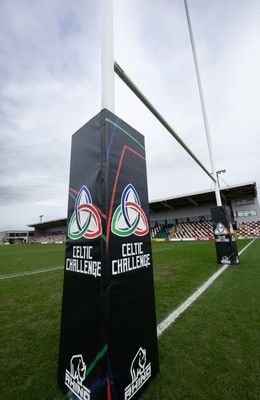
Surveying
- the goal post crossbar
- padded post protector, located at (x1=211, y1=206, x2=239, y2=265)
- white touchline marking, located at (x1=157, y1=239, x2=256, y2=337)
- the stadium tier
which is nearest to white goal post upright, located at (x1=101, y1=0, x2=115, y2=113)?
the goal post crossbar

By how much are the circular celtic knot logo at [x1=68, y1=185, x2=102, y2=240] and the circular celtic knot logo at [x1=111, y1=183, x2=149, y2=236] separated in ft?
0.45

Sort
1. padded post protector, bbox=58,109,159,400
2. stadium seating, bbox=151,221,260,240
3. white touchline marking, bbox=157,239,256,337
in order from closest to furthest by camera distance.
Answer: padded post protector, bbox=58,109,159,400, white touchline marking, bbox=157,239,256,337, stadium seating, bbox=151,221,260,240

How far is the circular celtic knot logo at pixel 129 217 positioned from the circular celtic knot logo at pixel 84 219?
136 millimetres

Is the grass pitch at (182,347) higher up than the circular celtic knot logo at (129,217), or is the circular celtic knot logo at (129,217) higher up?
the circular celtic knot logo at (129,217)

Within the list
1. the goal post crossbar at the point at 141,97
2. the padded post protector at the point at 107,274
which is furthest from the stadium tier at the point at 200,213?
the padded post protector at the point at 107,274

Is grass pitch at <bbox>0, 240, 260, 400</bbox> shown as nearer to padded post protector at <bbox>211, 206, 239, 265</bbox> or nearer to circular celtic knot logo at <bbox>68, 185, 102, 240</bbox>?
circular celtic knot logo at <bbox>68, 185, 102, 240</bbox>

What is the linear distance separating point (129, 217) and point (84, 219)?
1.18 feet

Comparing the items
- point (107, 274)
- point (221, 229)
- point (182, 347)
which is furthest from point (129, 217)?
point (221, 229)

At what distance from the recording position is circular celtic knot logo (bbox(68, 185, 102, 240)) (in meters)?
1.31

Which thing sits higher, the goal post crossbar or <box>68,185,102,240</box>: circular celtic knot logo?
the goal post crossbar

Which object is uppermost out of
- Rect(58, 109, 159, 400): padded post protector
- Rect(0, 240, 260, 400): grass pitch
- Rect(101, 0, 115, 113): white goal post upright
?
Rect(101, 0, 115, 113): white goal post upright

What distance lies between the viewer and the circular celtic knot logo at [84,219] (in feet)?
4.30

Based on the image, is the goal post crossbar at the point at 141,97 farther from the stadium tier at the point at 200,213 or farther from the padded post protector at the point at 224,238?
the stadium tier at the point at 200,213

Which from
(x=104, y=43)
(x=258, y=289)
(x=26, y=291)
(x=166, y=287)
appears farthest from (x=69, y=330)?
(x=258, y=289)
